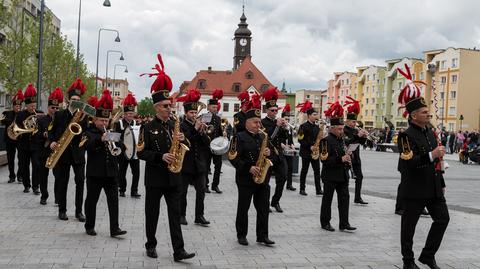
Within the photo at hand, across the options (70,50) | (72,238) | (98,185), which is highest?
(70,50)

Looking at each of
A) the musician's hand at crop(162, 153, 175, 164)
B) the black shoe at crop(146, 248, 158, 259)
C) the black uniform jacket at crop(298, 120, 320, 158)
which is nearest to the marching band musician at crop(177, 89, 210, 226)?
the black shoe at crop(146, 248, 158, 259)

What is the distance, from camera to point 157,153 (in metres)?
7.04

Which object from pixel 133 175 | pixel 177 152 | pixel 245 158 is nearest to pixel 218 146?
pixel 245 158

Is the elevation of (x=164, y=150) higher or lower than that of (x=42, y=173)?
higher

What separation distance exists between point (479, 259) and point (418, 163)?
189 centimetres

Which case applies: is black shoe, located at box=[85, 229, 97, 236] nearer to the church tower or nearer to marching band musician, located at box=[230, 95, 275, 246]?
marching band musician, located at box=[230, 95, 275, 246]

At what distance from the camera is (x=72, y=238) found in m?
8.12

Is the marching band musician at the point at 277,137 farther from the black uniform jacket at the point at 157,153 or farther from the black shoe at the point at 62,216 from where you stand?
the black shoe at the point at 62,216

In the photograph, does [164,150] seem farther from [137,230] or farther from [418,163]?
[418,163]

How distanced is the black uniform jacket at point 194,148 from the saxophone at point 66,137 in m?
1.69

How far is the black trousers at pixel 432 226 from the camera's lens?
6.84m

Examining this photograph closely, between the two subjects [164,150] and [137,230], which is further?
[137,230]

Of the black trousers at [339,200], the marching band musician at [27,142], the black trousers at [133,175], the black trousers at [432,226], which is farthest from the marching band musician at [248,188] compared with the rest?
the marching band musician at [27,142]

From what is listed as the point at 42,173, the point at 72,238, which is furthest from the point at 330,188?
the point at 42,173
